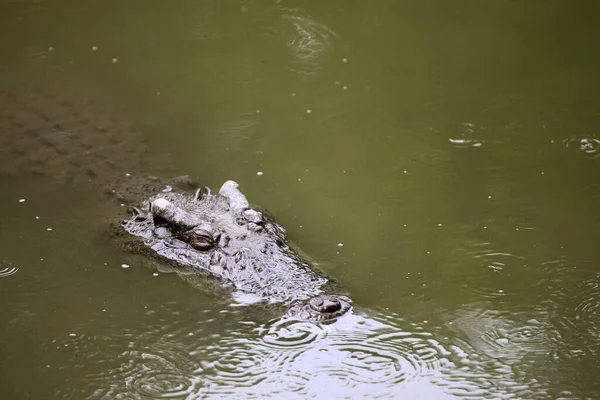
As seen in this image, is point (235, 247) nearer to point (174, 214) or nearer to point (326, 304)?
point (174, 214)

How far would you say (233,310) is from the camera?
15.3ft

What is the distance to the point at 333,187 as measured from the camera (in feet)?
19.7

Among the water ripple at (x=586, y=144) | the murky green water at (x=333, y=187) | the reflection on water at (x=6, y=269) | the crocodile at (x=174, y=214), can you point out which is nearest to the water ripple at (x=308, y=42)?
the murky green water at (x=333, y=187)

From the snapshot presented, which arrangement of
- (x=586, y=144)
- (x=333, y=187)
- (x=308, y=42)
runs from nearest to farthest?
(x=333, y=187)
(x=586, y=144)
(x=308, y=42)

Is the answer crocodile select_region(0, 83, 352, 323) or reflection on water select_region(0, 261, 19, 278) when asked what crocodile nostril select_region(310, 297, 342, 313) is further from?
reflection on water select_region(0, 261, 19, 278)

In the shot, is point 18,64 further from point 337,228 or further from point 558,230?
point 558,230

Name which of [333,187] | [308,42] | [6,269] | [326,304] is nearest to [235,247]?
[326,304]

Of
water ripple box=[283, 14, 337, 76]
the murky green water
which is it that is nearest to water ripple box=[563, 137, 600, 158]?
the murky green water

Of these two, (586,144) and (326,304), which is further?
(586,144)

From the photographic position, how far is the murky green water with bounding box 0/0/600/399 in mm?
4242

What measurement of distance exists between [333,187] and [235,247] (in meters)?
1.37

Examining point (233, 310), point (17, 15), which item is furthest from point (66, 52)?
point (233, 310)

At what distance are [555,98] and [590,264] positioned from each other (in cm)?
259

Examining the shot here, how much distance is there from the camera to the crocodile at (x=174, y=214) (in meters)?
4.75
